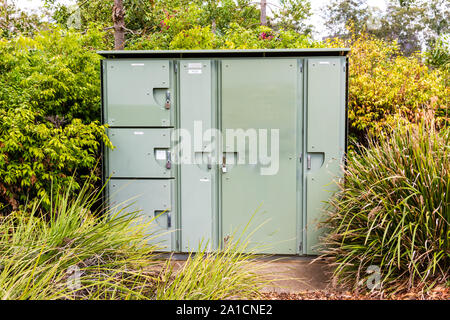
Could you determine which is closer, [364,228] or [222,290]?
[222,290]

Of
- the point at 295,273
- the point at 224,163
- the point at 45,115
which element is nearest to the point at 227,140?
the point at 224,163

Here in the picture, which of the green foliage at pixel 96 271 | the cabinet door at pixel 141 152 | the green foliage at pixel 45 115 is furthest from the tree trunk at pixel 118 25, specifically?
the green foliage at pixel 96 271

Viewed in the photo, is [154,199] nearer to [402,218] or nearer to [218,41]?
[402,218]

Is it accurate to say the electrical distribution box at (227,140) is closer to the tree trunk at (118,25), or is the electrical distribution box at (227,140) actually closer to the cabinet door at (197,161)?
the cabinet door at (197,161)

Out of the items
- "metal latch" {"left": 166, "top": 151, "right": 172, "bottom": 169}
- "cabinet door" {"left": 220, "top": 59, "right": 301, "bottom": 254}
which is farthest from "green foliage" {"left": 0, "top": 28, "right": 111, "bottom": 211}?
"cabinet door" {"left": 220, "top": 59, "right": 301, "bottom": 254}

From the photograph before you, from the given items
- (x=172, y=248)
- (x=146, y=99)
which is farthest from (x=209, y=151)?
(x=172, y=248)

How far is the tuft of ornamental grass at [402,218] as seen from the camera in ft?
10.00

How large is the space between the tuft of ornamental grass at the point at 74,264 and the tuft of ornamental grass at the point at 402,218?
178cm

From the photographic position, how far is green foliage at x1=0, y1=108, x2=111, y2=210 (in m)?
3.62

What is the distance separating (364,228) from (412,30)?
2454 cm

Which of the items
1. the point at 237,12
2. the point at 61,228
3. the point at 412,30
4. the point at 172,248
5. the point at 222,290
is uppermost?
the point at 412,30

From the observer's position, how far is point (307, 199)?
4.20m

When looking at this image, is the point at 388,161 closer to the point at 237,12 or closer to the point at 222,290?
the point at 222,290

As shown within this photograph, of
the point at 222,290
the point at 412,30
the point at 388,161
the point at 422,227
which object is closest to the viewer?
the point at 222,290
